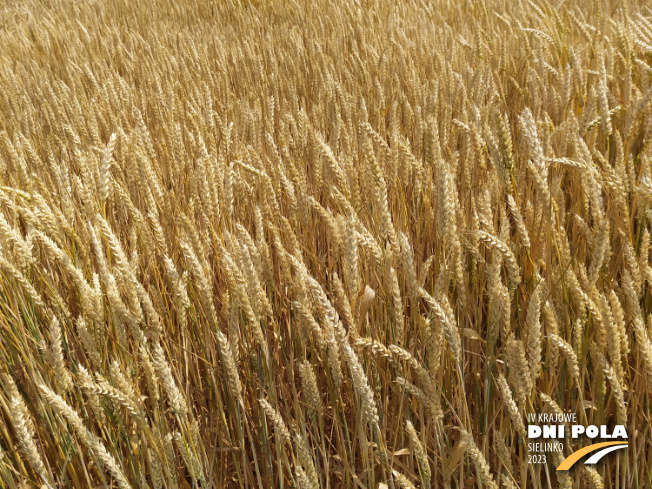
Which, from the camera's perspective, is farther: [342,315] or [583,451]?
[342,315]

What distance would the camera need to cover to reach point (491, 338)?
34.6 inches

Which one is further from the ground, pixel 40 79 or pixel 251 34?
pixel 251 34

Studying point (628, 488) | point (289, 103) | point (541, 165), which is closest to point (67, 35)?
point (289, 103)

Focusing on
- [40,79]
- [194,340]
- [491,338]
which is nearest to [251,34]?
[40,79]

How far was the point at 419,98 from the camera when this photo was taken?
2.05 m

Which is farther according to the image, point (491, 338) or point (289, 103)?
point (289, 103)

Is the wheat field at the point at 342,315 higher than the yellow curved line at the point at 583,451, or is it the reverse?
the wheat field at the point at 342,315

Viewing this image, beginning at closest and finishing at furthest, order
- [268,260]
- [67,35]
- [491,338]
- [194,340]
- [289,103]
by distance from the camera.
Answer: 1. [491,338]
2. [268,260]
3. [194,340]
4. [289,103]
5. [67,35]

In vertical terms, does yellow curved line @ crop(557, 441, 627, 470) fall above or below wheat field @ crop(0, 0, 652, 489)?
below

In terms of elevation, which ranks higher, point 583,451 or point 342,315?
point 342,315

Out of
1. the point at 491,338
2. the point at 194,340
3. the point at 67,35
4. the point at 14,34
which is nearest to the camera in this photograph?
the point at 491,338

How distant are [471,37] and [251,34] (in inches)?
59.1

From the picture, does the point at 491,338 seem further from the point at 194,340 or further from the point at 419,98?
the point at 419,98

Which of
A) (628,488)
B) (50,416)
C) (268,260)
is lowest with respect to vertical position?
(628,488)
